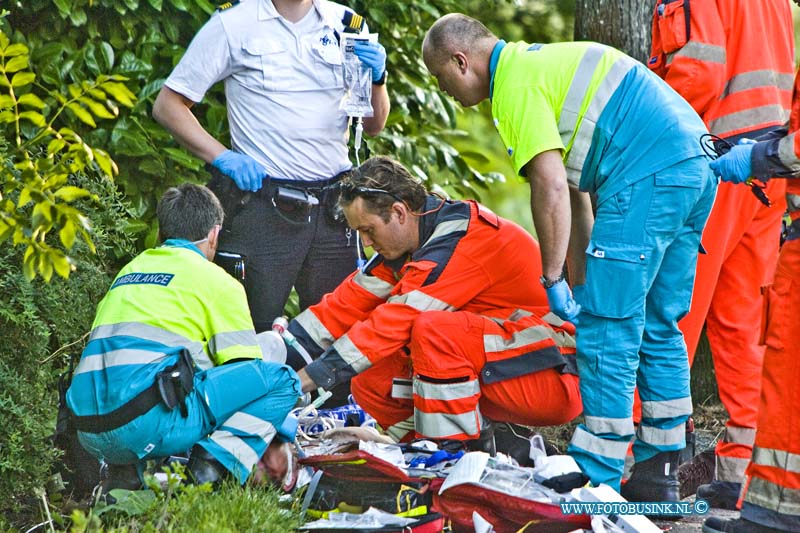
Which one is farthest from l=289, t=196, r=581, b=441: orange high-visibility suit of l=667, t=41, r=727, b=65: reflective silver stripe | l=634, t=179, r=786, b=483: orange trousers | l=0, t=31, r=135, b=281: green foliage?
l=0, t=31, r=135, b=281: green foliage

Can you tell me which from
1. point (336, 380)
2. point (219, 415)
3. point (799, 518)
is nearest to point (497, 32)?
point (336, 380)

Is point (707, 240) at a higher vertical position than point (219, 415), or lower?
higher

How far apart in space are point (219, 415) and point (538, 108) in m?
1.59

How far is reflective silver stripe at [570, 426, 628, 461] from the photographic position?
374 centimetres

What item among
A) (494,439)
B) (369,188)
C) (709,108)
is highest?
(709,108)

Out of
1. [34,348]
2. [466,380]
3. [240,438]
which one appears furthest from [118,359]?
[466,380]

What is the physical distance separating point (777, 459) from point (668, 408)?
0.93m

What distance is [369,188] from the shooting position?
4258mm

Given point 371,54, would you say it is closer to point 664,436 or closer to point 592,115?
point 592,115

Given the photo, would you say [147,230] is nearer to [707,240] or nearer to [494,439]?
Answer: [494,439]

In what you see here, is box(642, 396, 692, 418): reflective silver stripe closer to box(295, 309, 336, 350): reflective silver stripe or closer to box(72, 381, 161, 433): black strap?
box(295, 309, 336, 350): reflective silver stripe

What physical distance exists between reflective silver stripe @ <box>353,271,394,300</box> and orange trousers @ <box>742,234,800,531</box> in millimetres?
1779

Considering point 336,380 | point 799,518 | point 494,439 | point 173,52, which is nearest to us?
point 799,518

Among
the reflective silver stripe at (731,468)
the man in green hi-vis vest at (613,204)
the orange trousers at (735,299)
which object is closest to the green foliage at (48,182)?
the man in green hi-vis vest at (613,204)
